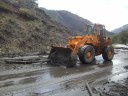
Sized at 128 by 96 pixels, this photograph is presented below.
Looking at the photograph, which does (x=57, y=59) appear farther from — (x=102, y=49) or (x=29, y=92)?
(x=29, y=92)

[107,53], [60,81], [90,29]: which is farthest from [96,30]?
[60,81]

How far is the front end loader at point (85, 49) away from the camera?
15055mm

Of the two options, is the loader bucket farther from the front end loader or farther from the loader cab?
the loader cab

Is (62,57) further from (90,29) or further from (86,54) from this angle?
(90,29)

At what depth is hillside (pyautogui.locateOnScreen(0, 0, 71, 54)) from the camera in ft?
80.9

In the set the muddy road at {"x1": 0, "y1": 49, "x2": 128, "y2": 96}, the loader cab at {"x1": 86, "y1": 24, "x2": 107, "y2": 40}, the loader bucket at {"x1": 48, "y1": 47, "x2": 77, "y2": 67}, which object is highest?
the loader cab at {"x1": 86, "y1": 24, "x2": 107, "y2": 40}

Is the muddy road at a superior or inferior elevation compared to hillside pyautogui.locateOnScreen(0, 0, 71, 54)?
inferior

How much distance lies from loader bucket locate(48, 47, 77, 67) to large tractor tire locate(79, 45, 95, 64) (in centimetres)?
81

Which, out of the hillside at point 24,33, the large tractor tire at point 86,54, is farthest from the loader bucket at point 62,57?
the hillside at point 24,33

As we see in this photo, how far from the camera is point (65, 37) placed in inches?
1390

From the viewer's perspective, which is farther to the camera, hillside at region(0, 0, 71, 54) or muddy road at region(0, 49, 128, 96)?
hillside at region(0, 0, 71, 54)

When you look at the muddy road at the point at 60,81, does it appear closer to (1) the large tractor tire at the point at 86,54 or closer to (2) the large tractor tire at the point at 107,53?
(1) the large tractor tire at the point at 86,54

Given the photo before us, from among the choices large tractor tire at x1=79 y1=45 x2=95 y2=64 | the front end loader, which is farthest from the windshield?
large tractor tire at x1=79 y1=45 x2=95 y2=64

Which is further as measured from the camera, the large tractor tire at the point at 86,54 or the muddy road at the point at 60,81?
the large tractor tire at the point at 86,54
